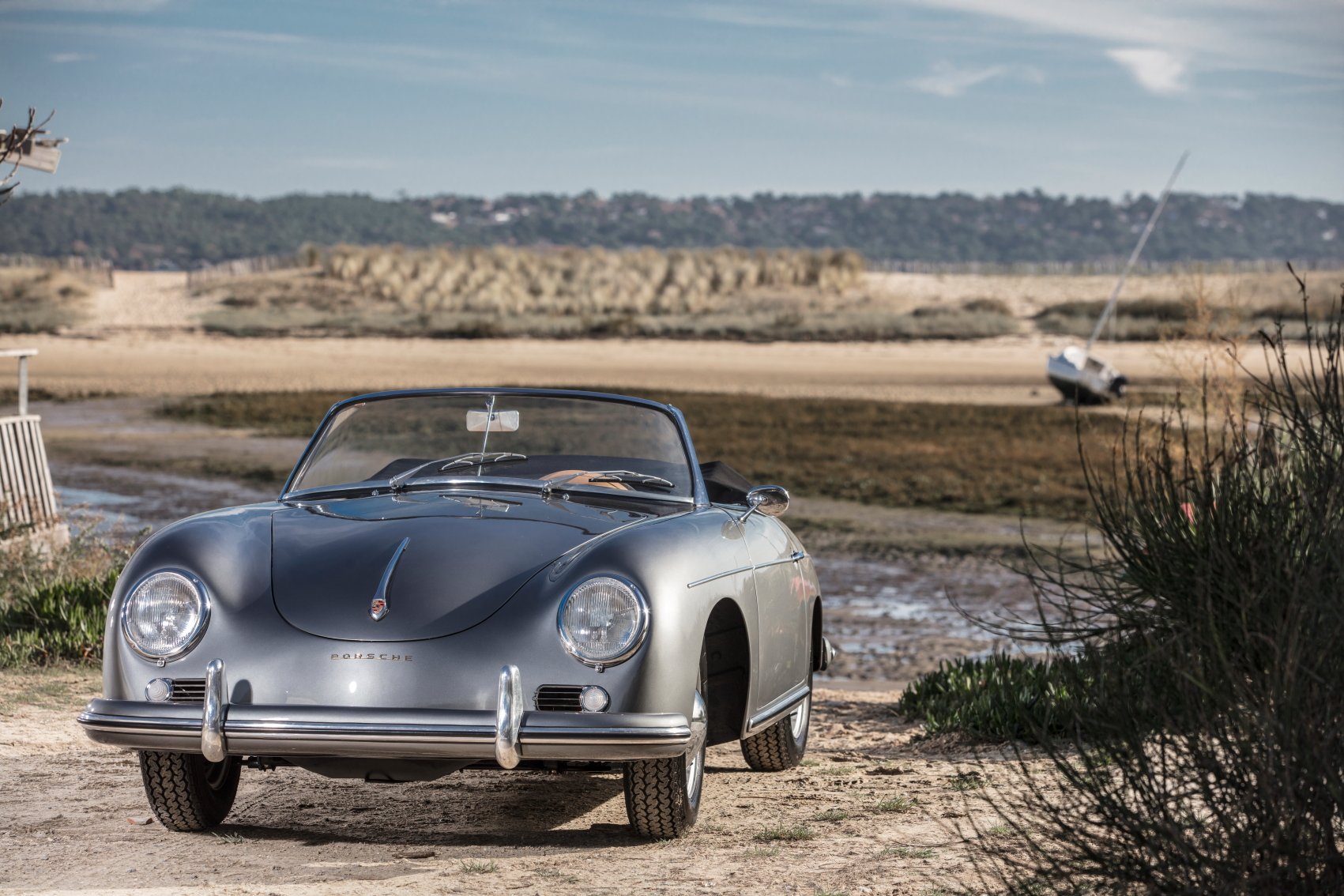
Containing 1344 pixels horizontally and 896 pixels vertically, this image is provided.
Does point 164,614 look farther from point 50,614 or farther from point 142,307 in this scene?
point 142,307

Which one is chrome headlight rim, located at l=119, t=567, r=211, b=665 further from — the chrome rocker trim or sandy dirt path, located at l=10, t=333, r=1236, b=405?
sandy dirt path, located at l=10, t=333, r=1236, b=405

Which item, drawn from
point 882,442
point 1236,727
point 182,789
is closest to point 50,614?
point 182,789

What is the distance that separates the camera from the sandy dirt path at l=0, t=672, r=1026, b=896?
513 cm

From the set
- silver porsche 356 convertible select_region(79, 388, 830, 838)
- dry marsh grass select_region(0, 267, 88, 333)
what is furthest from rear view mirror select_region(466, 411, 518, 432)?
dry marsh grass select_region(0, 267, 88, 333)

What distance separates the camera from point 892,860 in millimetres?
5531

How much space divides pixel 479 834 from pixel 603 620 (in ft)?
4.01

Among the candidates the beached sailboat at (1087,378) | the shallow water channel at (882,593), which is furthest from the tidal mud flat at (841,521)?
the beached sailboat at (1087,378)

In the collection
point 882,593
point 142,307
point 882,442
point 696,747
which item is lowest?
point 882,593

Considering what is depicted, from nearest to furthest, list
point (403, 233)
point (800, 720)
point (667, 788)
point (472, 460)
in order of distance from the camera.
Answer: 1. point (667, 788)
2. point (472, 460)
3. point (800, 720)
4. point (403, 233)

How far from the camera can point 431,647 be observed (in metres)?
4.96

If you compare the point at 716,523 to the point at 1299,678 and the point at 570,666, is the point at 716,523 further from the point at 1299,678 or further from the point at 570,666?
the point at 1299,678

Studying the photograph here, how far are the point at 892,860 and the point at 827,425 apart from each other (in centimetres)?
2432

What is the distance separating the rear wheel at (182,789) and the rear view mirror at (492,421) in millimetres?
1684

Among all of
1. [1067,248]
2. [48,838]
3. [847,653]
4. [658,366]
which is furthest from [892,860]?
[1067,248]
